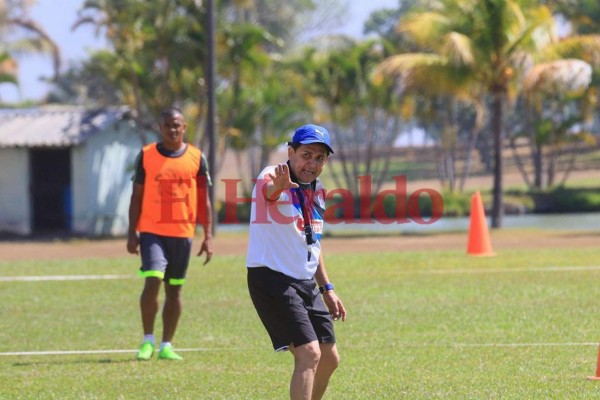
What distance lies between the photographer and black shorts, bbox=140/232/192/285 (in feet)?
32.3

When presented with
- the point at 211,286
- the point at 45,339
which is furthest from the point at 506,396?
the point at 211,286

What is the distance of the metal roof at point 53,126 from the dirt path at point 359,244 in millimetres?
2697

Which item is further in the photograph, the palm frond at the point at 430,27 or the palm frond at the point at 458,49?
the palm frond at the point at 430,27

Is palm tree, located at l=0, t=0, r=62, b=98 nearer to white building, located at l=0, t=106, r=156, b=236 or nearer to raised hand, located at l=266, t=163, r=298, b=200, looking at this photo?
white building, located at l=0, t=106, r=156, b=236

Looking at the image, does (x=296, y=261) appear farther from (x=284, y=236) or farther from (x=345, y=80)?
(x=345, y=80)

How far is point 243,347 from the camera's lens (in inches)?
412

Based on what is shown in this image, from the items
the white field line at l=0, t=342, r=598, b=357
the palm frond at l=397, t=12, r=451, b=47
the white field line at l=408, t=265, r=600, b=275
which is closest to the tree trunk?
the palm frond at l=397, t=12, r=451, b=47

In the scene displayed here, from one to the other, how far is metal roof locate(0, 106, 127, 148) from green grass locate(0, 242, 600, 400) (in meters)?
12.3

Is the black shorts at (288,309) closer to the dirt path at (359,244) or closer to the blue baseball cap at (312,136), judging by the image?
the blue baseball cap at (312,136)

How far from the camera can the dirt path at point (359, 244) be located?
2314 centimetres

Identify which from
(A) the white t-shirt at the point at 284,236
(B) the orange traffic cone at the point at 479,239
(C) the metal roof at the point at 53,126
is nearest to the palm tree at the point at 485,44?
(C) the metal roof at the point at 53,126

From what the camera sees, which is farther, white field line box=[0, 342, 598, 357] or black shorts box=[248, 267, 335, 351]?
white field line box=[0, 342, 598, 357]

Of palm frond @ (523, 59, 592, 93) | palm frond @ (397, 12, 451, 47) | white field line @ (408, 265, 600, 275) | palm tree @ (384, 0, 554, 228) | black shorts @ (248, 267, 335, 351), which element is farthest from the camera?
palm frond @ (397, 12, 451, 47)

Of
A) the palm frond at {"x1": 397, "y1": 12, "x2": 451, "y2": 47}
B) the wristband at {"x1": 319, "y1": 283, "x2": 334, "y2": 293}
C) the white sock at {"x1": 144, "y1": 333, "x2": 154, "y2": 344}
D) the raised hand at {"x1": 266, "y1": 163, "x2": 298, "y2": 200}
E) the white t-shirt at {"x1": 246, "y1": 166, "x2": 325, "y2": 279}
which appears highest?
the palm frond at {"x1": 397, "y1": 12, "x2": 451, "y2": 47}
